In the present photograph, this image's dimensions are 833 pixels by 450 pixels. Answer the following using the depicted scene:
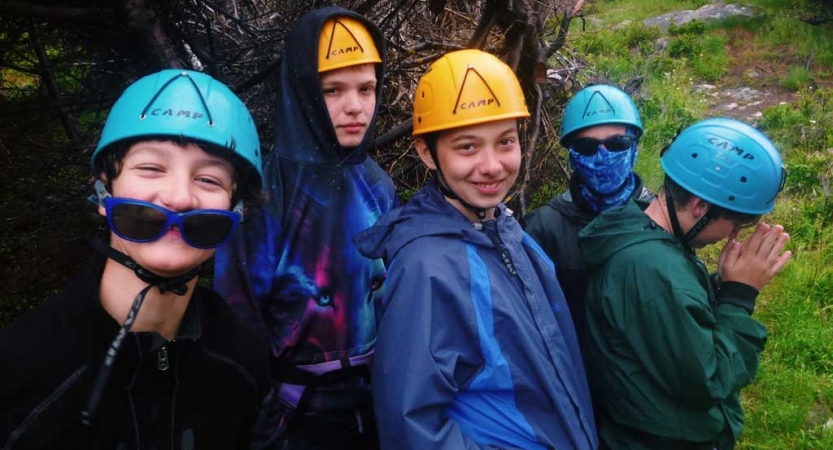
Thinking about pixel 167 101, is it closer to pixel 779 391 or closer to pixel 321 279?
pixel 321 279

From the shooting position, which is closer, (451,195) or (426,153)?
(451,195)

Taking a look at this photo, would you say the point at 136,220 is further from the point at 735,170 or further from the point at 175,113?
the point at 735,170

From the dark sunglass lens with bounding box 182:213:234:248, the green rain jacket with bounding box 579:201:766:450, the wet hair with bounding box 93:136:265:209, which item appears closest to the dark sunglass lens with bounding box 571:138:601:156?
the green rain jacket with bounding box 579:201:766:450

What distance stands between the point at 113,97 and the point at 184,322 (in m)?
2.14

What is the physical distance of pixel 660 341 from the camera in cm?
206

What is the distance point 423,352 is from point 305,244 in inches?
28.5

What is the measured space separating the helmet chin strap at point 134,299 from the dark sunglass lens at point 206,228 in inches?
4.6

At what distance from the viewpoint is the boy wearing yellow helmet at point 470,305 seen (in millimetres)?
1693

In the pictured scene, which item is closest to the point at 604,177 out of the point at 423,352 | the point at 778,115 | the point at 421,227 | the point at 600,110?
the point at 600,110

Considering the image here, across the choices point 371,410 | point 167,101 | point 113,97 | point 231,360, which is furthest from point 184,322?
point 113,97

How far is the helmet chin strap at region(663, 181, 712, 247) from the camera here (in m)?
2.26

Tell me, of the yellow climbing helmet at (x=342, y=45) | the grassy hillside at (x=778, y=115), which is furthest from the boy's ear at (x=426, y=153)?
the grassy hillside at (x=778, y=115)

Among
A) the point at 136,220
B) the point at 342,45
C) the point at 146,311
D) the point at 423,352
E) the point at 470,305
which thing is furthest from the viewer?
the point at 342,45

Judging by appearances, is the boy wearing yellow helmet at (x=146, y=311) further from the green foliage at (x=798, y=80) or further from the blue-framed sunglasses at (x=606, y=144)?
the green foliage at (x=798, y=80)
